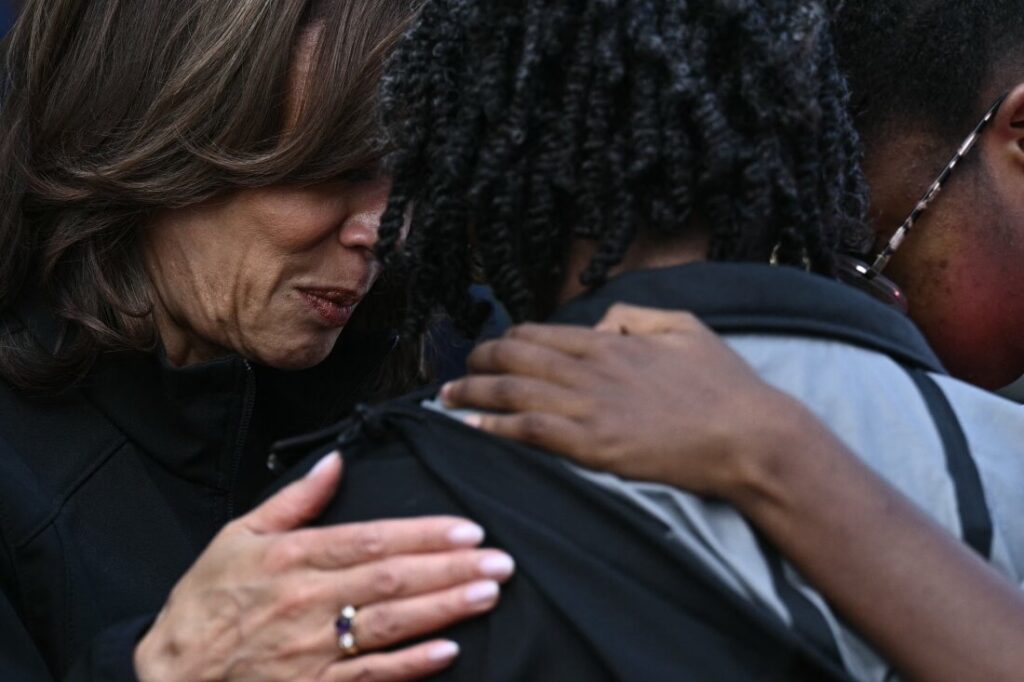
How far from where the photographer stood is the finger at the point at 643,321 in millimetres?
1342

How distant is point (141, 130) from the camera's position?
91.5 inches

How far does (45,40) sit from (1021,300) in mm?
1714

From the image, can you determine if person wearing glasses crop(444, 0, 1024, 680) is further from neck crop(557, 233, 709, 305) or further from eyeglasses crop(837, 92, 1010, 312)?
eyeglasses crop(837, 92, 1010, 312)

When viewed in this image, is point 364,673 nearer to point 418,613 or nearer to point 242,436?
point 418,613

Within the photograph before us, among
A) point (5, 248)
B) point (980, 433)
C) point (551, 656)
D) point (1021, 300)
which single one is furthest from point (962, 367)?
point (5, 248)

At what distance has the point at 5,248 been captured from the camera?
2.32 metres

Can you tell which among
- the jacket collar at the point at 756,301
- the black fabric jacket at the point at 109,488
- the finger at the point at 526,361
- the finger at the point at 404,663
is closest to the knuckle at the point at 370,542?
the finger at the point at 404,663

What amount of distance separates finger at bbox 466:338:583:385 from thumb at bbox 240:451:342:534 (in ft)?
0.61

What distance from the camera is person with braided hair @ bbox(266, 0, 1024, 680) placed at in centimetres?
126

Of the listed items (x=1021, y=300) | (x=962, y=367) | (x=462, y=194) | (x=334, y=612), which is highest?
(x=462, y=194)

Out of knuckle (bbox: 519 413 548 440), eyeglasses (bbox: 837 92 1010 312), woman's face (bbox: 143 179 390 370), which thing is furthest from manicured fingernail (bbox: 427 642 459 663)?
woman's face (bbox: 143 179 390 370)

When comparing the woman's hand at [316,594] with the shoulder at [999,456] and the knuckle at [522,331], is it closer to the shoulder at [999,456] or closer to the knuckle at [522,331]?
the knuckle at [522,331]

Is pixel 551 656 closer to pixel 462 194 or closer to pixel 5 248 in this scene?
pixel 462 194

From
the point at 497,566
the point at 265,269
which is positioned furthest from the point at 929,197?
the point at 265,269
